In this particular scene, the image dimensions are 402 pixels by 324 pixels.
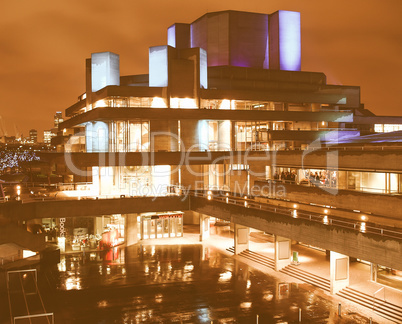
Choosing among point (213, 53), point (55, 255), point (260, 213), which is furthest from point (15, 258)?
point (213, 53)

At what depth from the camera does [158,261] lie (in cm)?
3847

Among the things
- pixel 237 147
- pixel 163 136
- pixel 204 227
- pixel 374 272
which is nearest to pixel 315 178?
pixel 374 272

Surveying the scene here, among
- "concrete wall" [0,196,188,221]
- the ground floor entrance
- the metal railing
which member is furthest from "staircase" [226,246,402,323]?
the ground floor entrance

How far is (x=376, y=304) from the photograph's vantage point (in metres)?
26.4

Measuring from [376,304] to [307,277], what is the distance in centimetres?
680

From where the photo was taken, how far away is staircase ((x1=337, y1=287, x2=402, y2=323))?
24.9 m

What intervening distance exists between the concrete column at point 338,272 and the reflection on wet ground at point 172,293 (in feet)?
5.53

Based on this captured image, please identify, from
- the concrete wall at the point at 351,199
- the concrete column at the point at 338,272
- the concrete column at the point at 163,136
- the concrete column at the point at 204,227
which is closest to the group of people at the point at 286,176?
the concrete wall at the point at 351,199

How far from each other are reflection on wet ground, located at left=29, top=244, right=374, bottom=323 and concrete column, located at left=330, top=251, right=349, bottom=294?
168cm

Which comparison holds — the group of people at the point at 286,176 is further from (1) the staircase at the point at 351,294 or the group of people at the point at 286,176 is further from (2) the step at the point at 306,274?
(2) the step at the point at 306,274

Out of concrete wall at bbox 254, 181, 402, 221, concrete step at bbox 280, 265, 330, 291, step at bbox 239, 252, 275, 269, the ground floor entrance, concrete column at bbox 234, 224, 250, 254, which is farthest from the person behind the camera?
the ground floor entrance

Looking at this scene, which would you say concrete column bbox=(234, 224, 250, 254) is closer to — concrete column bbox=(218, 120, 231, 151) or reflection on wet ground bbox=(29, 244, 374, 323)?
reflection on wet ground bbox=(29, 244, 374, 323)

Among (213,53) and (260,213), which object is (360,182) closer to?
(260,213)

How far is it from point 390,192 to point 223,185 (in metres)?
26.8
